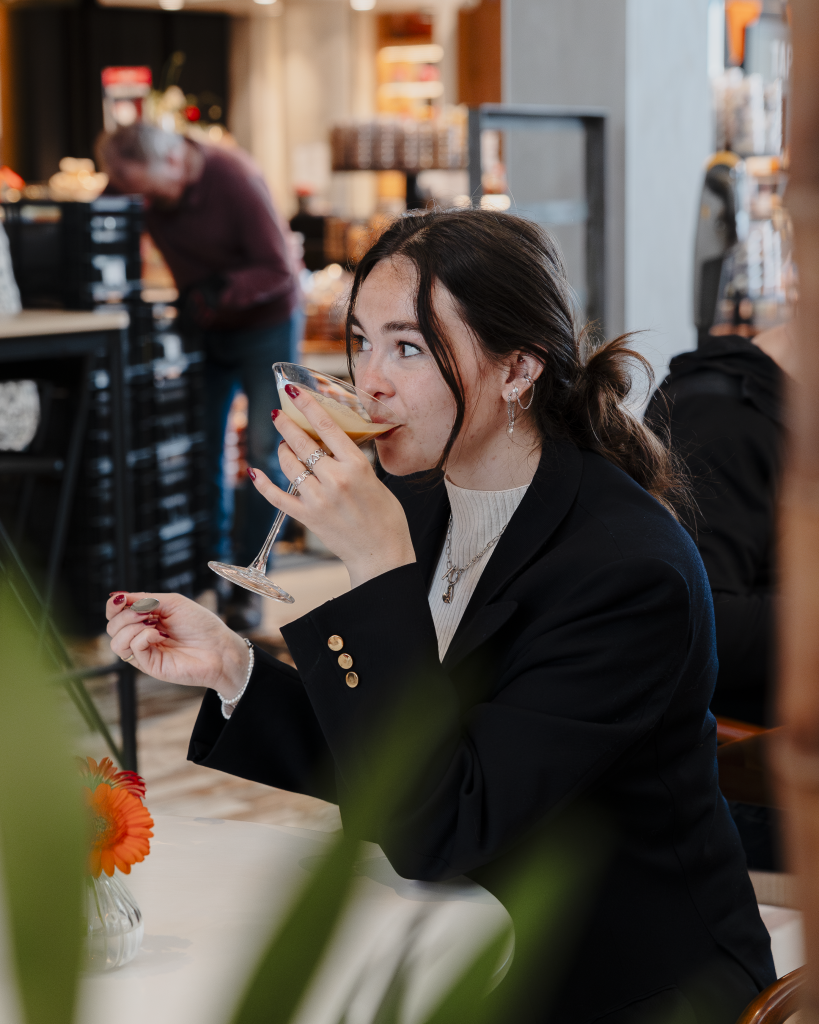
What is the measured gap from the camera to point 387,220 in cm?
151

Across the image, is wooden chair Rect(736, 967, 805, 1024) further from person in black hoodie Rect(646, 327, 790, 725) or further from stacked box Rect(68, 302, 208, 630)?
stacked box Rect(68, 302, 208, 630)

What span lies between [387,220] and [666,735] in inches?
27.8

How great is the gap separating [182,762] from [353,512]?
2377mm

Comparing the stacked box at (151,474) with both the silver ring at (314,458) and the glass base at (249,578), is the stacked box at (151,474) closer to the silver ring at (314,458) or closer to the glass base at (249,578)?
the glass base at (249,578)

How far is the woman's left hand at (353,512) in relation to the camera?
1120mm

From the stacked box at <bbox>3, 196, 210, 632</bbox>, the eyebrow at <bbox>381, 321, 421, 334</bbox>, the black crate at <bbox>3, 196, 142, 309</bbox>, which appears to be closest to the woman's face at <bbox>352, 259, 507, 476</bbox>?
the eyebrow at <bbox>381, 321, 421, 334</bbox>

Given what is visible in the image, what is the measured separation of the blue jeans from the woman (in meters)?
3.13

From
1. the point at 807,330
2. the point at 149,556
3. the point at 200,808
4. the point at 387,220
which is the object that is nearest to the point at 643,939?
the point at 387,220

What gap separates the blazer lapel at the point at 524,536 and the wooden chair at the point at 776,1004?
407 millimetres

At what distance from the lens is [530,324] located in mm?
1350

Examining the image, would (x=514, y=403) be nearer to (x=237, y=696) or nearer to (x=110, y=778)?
(x=237, y=696)

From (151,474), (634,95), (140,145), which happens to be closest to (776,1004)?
(151,474)

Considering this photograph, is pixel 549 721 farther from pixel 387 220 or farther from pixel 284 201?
pixel 284 201

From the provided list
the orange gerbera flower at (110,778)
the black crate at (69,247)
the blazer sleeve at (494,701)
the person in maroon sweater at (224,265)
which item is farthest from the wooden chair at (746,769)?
the person in maroon sweater at (224,265)
